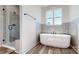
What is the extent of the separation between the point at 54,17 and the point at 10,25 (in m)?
0.92

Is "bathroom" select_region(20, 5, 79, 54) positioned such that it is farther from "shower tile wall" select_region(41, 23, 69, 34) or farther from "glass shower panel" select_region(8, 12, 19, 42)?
"glass shower panel" select_region(8, 12, 19, 42)

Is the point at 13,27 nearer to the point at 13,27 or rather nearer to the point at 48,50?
the point at 13,27

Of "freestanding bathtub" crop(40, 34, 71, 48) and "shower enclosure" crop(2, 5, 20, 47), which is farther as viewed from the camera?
→ "freestanding bathtub" crop(40, 34, 71, 48)

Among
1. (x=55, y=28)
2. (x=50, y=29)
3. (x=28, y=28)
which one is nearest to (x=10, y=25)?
(x=28, y=28)

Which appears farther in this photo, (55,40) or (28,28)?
(55,40)

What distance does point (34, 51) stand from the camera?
1674mm

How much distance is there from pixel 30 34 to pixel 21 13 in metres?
0.46

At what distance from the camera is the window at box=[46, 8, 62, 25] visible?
69.7 inches

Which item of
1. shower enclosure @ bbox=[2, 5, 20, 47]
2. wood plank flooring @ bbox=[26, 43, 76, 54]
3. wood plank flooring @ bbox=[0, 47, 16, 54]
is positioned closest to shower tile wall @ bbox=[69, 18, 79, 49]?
wood plank flooring @ bbox=[26, 43, 76, 54]

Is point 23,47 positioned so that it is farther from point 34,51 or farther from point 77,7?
point 77,7

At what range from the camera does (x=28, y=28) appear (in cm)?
173

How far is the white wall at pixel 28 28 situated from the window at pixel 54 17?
0.20 meters

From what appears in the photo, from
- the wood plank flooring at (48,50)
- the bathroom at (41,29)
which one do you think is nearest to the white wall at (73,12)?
the bathroom at (41,29)
